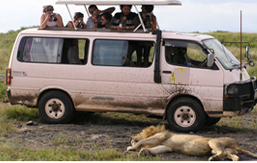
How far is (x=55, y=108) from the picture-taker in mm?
10602

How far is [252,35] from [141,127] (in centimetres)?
2757

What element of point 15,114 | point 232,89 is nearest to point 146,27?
point 232,89

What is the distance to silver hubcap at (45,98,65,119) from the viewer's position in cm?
1054

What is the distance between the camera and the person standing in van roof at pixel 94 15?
10958 millimetres

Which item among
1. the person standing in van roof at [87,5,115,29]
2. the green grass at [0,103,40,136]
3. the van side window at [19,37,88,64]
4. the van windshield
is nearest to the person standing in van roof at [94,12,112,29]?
the person standing in van roof at [87,5,115,29]

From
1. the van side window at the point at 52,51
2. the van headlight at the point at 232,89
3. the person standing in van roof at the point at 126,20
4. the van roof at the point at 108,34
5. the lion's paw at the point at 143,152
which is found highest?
the person standing in van roof at the point at 126,20

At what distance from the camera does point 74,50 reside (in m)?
10.6

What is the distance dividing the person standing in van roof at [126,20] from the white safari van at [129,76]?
0.23 m

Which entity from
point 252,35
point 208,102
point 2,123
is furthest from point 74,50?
point 252,35

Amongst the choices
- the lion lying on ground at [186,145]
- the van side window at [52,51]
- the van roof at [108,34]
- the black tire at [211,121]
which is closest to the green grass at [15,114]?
the van side window at [52,51]

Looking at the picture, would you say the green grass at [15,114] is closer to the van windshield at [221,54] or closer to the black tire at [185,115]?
the black tire at [185,115]

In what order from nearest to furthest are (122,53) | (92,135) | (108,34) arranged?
(92,135) < (122,53) < (108,34)

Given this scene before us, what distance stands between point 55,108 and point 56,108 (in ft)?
0.07

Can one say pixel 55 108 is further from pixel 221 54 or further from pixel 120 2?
pixel 221 54
